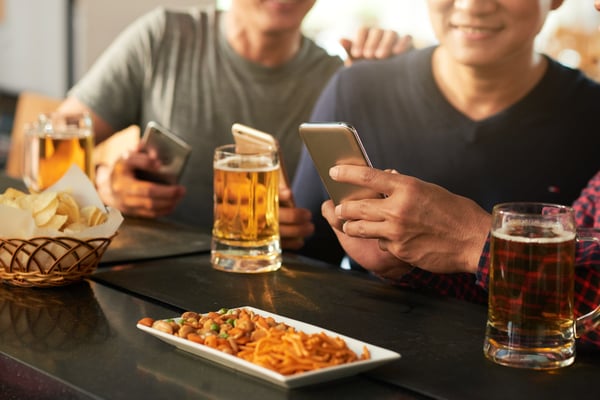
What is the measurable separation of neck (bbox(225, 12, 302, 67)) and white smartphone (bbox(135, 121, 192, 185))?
2.07ft

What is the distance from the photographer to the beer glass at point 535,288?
1.00 m

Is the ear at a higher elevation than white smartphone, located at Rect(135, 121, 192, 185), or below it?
higher

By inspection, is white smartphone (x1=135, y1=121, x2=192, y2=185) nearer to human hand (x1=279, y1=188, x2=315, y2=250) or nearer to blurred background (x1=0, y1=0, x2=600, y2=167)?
human hand (x1=279, y1=188, x2=315, y2=250)

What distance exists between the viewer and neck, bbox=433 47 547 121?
1885 mm

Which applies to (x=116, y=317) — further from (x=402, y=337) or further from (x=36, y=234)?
(x=402, y=337)

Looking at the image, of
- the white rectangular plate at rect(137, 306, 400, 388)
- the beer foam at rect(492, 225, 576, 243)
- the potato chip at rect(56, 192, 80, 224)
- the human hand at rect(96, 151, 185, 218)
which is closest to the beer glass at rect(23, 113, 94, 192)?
the human hand at rect(96, 151, 185, 218)

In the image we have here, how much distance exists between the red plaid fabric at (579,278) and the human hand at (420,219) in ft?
0.17

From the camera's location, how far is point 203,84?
2.63 metres

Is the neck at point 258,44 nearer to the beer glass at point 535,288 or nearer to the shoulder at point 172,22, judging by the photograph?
the shoulder at point 172,22

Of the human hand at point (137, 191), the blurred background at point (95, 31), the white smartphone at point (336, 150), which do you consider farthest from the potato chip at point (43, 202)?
the blurred background at point (95, 31)

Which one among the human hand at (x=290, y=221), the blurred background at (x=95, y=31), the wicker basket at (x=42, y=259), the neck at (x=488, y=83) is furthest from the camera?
the blurred background at (x=95, y=31)

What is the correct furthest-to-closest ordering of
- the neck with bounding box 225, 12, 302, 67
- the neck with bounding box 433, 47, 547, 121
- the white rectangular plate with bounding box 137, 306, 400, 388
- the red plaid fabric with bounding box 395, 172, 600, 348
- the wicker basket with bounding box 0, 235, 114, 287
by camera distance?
the neck with bounding box 225, 12, 302, 67
the neck with bounding box 433, 47, 547, 121
the wicker basket with bounding box 0, 235, 114, 287
the red plaid fabric with bounding box 395, 172, 600, 348
the white rectangular plate with bounding box 137, 306, 400, 388

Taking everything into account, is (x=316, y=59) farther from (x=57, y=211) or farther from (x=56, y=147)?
(x=57, y=211)

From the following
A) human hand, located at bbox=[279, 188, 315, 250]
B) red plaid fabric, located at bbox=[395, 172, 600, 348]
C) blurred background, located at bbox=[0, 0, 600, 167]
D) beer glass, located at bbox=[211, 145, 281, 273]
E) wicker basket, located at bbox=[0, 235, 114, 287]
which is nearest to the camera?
red plaid fabric, located at bbox=[395, 172, 600, 348]
